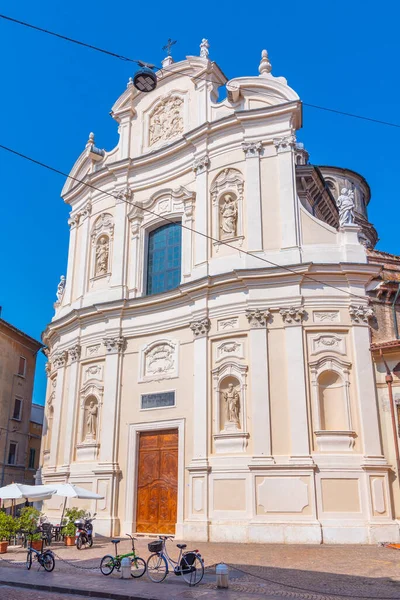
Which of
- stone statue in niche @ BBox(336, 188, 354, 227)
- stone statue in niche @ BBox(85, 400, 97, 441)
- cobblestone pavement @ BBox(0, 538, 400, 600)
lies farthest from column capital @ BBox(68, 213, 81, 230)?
cobblestone pavement @ BBox(0, 538, 400, 600)

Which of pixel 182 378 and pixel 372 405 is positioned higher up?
pixel 182 378

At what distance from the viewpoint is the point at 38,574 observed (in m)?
11.2

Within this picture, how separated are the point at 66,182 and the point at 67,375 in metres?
9.61

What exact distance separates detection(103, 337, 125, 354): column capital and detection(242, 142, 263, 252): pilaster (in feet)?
19.8

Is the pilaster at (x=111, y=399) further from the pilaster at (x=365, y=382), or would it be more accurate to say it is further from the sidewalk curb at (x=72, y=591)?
the sidewalk curb at (x=72, y=591)

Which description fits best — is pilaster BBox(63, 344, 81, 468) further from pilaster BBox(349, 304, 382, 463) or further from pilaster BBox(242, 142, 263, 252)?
pilaster BBox(349, 304, 382, 463)

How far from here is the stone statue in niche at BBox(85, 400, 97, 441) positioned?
20672mm

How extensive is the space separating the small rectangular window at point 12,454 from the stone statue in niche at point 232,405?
16765 mm

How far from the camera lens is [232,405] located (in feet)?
58.0

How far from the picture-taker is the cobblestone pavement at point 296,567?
29.5 ft

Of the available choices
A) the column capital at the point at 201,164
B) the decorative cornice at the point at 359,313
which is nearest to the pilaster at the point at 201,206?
the column capital at the point at 201,164

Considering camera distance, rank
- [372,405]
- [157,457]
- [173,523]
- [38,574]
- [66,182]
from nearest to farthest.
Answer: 1. [38,574]
2. [372,405]
3. [173,523]
4. [157,457]
5. [66,182]

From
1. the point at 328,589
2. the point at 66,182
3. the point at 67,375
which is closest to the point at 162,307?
the point at 67,375

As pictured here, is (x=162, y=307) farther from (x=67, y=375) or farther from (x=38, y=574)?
(x=38, y=574)
